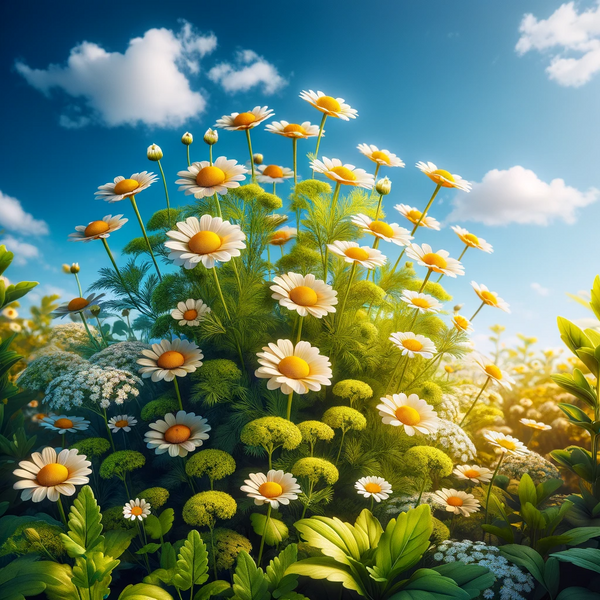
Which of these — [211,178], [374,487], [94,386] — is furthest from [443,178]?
[94,386]

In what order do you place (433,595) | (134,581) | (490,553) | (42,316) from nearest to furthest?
1. (433,595)
2. (490,553)
3. (134,581)
4. (42,316)

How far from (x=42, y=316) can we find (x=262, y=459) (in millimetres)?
3597

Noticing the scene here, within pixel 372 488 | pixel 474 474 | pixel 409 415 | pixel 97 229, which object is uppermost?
pixel 97 229

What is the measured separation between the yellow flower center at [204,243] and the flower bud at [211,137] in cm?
82

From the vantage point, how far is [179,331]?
8.91 feet

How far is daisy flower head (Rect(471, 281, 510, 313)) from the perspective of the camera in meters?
2.71

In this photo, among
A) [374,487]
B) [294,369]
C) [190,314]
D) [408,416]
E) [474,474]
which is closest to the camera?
[294,369]

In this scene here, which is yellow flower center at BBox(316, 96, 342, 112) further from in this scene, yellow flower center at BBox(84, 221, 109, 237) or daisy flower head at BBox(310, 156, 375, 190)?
yellow flower center at BBox(84, 221, 109, 237)

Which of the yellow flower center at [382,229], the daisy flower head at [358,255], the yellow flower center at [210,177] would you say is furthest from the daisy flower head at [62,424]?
the yellow flower center at [382,229]

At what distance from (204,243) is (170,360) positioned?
1.97 ft

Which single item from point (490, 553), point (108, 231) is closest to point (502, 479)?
point (490, 553)

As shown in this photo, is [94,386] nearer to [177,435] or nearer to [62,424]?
[62,424]

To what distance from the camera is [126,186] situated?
2.54 meters

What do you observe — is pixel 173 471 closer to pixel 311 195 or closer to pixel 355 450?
pixel 355 450
